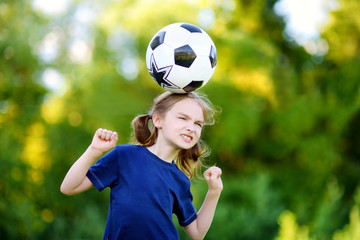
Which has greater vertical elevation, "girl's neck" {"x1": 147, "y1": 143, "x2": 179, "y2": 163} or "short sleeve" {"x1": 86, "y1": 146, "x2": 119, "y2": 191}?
"girl's neck" {"x1": 147, "y1": 143, "x2": 179, "y2": 163}

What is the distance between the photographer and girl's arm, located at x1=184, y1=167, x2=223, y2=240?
→ 2.55m

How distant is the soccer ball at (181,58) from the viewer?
8.20ft

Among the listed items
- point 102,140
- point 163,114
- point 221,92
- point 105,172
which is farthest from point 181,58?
point 221,92

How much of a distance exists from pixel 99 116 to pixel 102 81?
1.30m

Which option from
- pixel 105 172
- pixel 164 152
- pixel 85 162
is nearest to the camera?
pixel 85 162

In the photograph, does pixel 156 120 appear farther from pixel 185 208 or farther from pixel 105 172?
pixel 185 208

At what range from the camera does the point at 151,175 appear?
2268 mm

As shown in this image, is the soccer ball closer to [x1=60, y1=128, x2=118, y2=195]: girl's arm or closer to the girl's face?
the girl's face

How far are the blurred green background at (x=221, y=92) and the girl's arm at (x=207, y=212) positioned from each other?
30.2 feet

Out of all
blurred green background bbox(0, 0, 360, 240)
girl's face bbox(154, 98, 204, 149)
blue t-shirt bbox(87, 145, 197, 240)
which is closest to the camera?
blue t-shirt bbox(87, 145, 197, 240)

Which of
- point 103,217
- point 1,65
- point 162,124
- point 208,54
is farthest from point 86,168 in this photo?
point 1,65

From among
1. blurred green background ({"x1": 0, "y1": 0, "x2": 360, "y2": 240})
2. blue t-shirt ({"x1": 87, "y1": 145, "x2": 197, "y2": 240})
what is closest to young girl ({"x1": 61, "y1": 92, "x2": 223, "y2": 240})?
blue t-shirt ({"x1": 87, "y1": 145, "x2": 197, "y2": 240})

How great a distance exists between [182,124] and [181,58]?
43 cm

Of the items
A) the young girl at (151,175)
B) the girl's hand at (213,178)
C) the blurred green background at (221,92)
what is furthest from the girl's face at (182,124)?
the blurred green background at (221,92)
